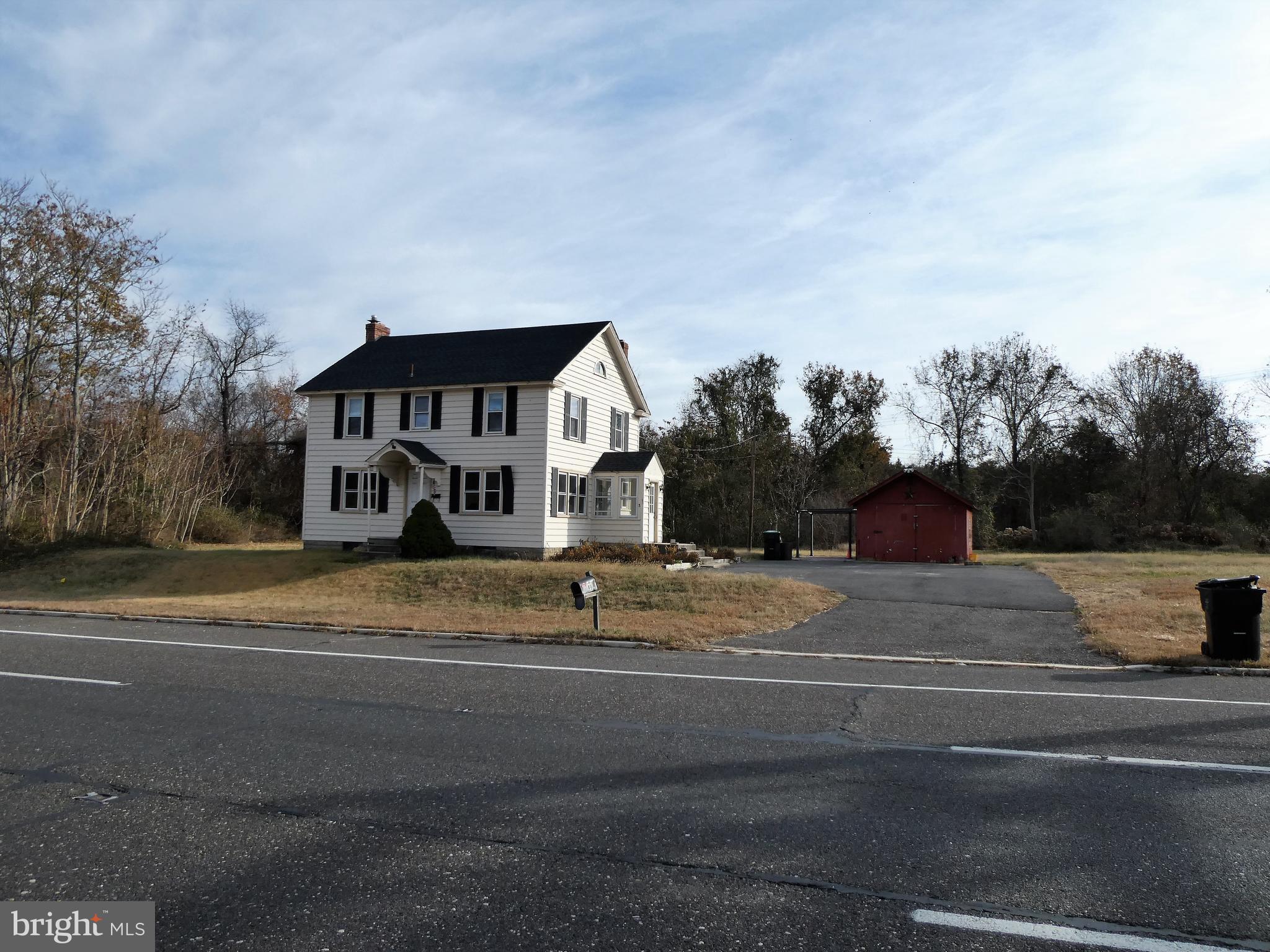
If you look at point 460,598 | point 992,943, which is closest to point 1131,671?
point 992,943

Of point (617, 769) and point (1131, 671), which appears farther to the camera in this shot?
point (1131, 671)

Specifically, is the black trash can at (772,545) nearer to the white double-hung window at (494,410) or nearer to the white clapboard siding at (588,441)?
the white clapboard siding at (588,441)

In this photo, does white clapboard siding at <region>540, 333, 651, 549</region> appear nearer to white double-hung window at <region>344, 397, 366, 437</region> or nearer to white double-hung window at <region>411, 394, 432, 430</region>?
white double-hung window at <region>411, 394, 432, 430</region>

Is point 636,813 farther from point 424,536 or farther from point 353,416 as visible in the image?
point 353,416

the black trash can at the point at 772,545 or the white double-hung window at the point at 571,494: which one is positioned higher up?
the white double-hung window at the point at 571,494

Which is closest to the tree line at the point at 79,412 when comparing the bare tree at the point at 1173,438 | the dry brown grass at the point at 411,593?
the dry brown grass at the point at 411,593

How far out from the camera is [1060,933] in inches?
135

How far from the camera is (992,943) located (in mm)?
3352

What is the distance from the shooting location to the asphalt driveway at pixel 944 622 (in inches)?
482

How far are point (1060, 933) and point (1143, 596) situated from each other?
1759 cm

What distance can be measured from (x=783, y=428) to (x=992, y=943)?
49.7 meters

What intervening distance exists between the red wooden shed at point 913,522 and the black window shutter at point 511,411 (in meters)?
15.6

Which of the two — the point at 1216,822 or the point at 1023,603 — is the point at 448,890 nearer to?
the point at 1216,822

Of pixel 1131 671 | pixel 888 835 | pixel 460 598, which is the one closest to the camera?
pixel 888 835
